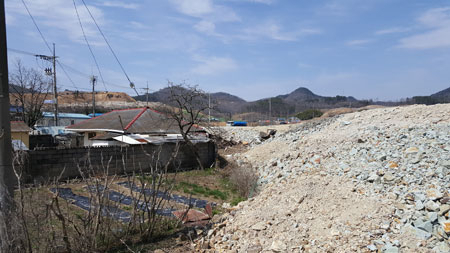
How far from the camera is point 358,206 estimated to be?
5.98 m

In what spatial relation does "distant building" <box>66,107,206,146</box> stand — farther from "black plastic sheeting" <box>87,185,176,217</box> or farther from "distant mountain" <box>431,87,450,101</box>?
"distant mountain" <box>431,87,450,101</box>

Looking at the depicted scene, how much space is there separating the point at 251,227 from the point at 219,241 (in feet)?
2.05

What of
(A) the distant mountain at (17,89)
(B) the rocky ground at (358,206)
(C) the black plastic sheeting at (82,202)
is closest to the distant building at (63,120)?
(A) the distant mountain at (17,89)

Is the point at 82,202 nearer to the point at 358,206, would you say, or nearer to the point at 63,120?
the point at 358,206

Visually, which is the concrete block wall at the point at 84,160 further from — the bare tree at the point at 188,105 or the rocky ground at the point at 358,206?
the rocky ground at the point at 358,206

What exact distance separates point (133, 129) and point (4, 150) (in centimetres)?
1310

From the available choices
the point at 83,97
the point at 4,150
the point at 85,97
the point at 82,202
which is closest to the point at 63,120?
the point at 83,97

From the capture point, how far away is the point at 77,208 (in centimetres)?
805

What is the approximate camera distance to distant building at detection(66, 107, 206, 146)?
1602 cm

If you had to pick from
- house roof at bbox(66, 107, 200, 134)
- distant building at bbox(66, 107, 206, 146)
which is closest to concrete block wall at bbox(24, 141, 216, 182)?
distant building at bbox(66, 107, 206, 146)

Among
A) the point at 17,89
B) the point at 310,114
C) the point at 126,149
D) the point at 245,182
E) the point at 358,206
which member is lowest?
the point at 245,182

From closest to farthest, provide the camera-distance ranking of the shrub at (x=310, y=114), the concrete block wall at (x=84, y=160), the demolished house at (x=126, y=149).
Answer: the concrete block wall at (x=84, y=160)
the demolished house at (x=126, y=149)
the shrub at (x=310, y=114)

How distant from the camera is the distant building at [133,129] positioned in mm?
16023

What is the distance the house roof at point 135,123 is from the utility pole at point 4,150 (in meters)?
12.2
